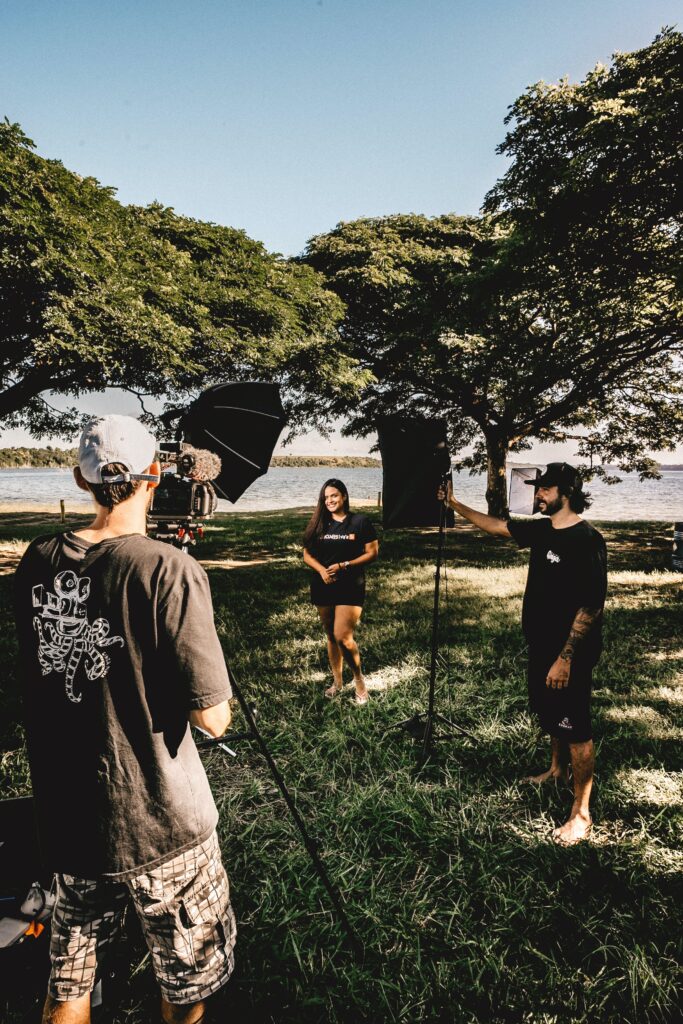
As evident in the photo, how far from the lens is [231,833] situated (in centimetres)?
308

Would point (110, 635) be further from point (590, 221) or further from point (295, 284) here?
point (295, 284)

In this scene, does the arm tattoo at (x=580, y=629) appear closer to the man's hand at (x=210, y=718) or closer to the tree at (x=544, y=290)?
the man's hand at (x=210, y=718)

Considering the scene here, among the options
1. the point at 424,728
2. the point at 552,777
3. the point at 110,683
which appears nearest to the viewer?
the point at 110,683

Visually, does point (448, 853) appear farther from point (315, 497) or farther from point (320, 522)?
point (315, 497)

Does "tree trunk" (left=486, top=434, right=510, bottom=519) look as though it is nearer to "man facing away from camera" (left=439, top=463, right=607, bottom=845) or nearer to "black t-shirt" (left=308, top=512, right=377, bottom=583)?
"black t-shirt" (left=308, top=512, right=377, bottom=583)

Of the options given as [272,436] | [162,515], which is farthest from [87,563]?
[272,436]

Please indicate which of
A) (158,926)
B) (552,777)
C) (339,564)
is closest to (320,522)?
(339,564)

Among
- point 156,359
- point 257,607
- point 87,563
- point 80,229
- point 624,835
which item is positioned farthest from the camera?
point 156,359

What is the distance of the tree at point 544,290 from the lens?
888 cm

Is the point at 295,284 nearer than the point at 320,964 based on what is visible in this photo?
No

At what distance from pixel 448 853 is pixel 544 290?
41.1 feet

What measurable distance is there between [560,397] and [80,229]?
17.3m

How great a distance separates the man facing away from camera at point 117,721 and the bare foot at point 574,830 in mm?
2305

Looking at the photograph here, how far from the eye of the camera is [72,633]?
1.46 m
